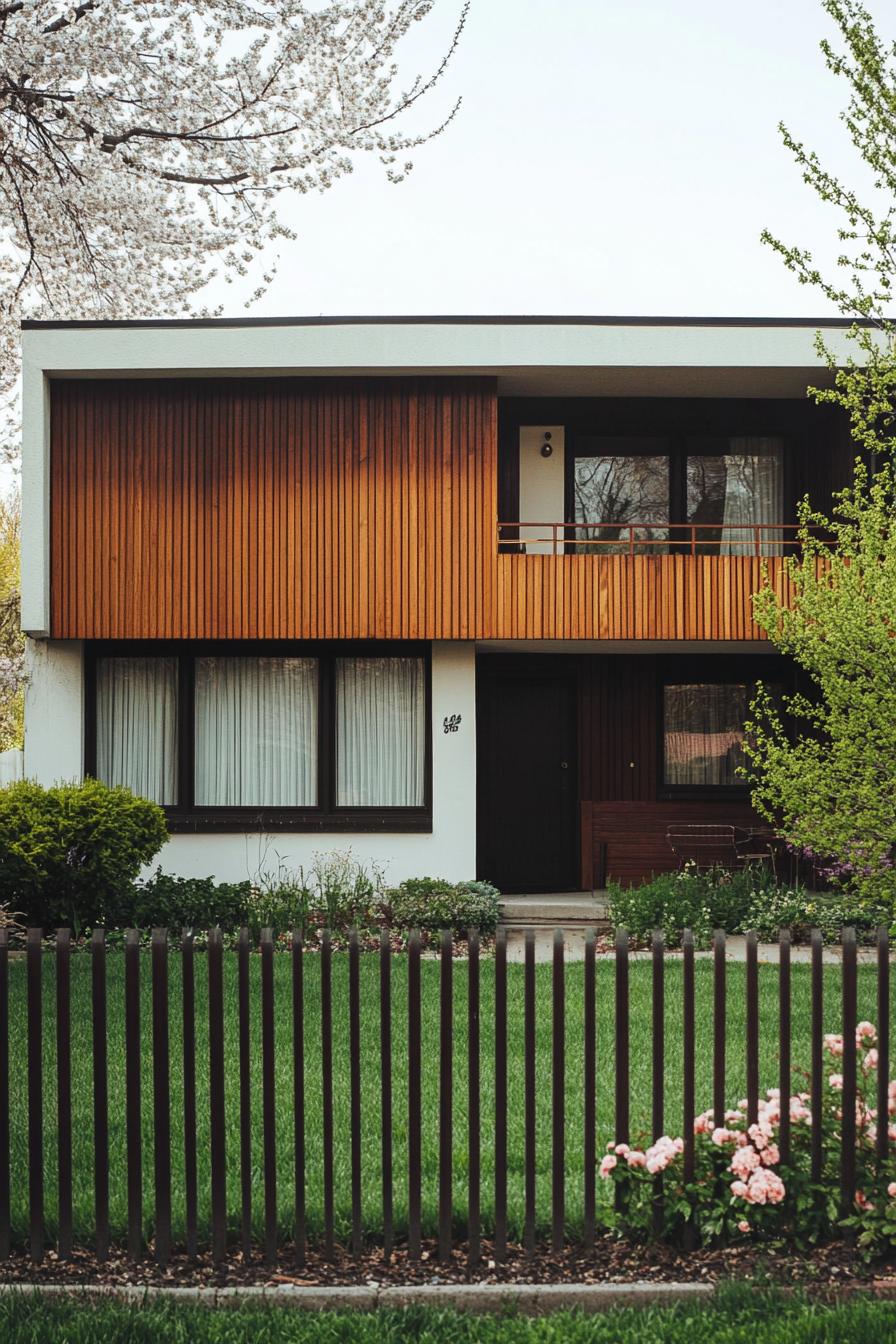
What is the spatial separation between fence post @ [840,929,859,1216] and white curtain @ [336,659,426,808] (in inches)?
368

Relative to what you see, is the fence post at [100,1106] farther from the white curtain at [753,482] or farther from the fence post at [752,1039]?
the white curtain at [753,482]

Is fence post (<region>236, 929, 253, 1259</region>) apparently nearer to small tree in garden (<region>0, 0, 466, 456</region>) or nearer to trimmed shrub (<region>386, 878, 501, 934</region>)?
trimmed shrub (<region>386, 878, 501, 934</region>)

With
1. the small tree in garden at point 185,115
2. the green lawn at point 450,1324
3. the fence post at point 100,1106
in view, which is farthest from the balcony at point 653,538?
the green lawn at point 450,1324

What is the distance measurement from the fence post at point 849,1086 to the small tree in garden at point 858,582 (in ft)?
9.18

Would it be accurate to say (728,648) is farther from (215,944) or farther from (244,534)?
(215,944)

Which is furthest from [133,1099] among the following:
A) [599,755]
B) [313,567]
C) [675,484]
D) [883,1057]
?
[675,484]

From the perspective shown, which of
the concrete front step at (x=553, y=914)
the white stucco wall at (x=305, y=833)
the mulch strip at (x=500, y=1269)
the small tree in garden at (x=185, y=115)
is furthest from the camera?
the white stucco wall at (x=305, y=833)

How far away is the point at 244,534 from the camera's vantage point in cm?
1319

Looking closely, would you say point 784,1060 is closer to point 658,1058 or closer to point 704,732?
point 658,1058

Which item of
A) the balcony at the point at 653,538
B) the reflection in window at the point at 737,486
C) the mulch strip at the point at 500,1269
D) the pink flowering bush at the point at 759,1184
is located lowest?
the mulch strip at the point at 500,1269

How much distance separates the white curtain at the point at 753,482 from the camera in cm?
1504

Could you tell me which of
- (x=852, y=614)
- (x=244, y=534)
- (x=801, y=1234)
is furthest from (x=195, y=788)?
(x=801, y=1234)

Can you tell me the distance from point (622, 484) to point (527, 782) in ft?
13.8

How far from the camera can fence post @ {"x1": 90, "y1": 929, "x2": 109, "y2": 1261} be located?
429 centimetres
